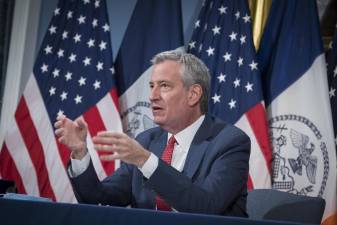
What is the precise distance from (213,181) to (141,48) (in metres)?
1.93

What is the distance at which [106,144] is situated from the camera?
4.51ft

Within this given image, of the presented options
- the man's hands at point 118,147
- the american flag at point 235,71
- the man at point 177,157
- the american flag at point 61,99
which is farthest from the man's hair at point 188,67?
the american flag at point 61,99

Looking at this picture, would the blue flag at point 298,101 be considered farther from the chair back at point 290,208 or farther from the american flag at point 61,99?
the american flag at point 61,99

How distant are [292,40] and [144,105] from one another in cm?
110

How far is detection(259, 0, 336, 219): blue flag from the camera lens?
9.72 ft

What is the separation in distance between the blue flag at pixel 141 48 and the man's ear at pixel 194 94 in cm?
133

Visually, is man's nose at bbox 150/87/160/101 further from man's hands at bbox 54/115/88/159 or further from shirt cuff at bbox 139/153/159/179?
shirt cuff at bbox 139/153/159/179

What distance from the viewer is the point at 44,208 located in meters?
1.17

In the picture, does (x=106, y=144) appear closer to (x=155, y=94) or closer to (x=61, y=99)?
(x=155, y=94)

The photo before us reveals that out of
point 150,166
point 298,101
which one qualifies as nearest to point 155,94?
point 150,166

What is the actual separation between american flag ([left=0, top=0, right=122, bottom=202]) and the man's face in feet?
4.27

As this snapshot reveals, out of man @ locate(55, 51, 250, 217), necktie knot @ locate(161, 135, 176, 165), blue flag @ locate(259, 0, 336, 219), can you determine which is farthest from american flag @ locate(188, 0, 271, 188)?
necktie knot @ locate(161, 135, 176, 165)

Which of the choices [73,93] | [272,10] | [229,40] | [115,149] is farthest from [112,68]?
[115,149]

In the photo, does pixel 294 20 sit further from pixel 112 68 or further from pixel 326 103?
pixel 112 68
